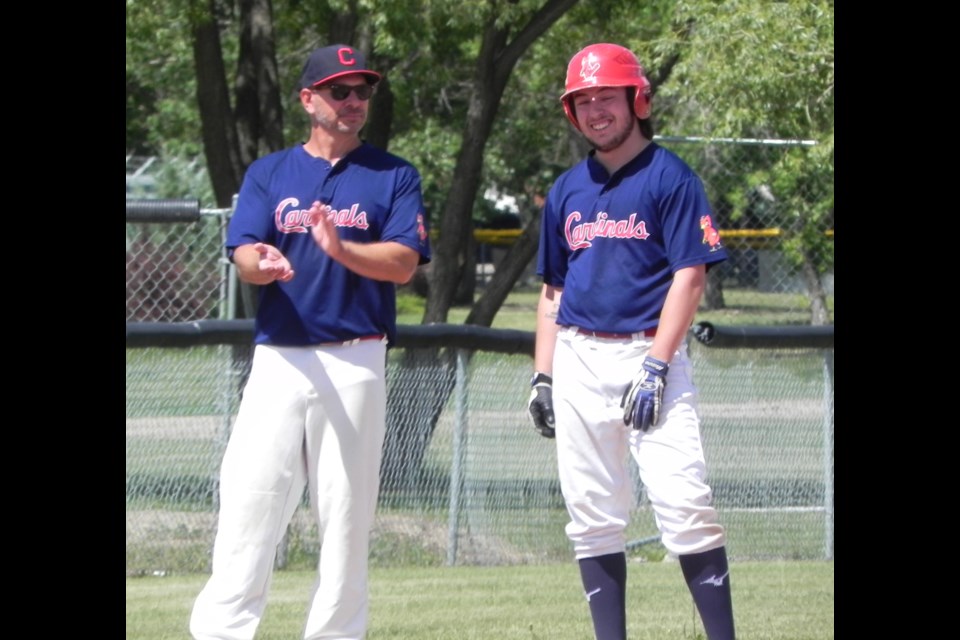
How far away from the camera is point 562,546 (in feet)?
30.2

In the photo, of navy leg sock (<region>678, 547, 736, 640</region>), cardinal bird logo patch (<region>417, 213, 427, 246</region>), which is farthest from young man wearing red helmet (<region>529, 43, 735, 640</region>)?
cardinal bird logo patch (<region>417, 213, 427, 246</region>)

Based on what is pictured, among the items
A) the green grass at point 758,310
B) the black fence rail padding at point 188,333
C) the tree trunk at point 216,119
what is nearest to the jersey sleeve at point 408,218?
the black fence rail padding at point 188,333

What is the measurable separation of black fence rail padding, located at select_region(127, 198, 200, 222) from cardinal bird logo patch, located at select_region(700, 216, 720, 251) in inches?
148

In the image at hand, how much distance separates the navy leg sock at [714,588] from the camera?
202 inches

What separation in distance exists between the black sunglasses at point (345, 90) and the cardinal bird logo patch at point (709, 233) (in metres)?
1.31

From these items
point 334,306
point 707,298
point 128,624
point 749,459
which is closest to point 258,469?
point 334,306

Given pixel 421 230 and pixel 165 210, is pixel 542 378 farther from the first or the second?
pixel 165 210

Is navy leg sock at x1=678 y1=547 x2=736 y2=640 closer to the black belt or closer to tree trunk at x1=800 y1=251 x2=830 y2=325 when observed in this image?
the black belt

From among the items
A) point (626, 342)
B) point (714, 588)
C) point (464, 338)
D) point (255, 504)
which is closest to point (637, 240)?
point (626, 342)

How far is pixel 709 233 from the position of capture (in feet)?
16.9

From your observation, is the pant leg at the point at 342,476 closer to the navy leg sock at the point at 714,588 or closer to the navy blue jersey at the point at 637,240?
the navy blue jersey at the point at 637,240

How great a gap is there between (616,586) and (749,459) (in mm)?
4312

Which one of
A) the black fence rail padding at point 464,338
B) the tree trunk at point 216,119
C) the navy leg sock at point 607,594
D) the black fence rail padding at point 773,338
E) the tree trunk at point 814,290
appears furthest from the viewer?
the tree trunk at point 814,290

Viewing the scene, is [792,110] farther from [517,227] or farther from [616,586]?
[517,227]
